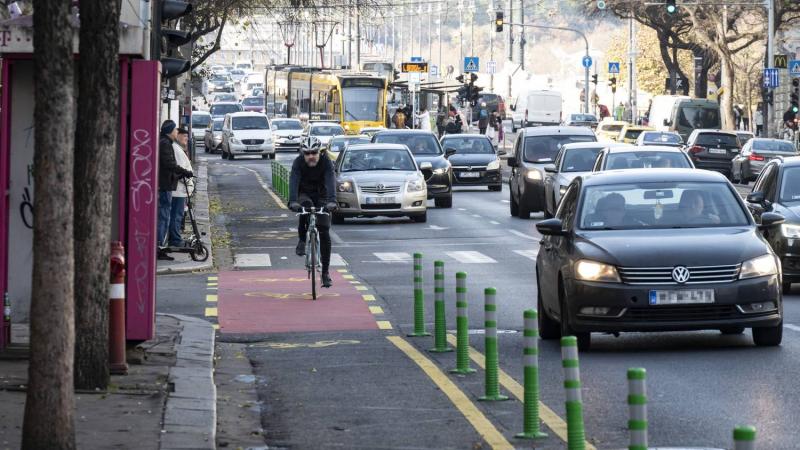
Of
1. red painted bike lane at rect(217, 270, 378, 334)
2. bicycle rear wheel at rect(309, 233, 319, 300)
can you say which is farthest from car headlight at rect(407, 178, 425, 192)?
bicycle rear wheel at rect(309, 233, 319, 300)

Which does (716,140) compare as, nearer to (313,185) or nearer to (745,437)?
(313,185)

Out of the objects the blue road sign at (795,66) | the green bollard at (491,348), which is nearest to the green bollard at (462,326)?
the green bollard at (491,348)

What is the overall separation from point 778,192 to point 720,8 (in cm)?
5409

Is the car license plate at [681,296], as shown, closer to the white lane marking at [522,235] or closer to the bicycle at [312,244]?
the bicycle at [312,244]

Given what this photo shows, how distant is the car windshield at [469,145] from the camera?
47125 mm

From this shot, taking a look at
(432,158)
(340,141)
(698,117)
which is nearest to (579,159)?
(432,158)

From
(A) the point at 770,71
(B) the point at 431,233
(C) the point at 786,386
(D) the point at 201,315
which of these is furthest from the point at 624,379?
(A) the point at 770,71

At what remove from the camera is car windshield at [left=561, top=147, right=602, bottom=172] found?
109 ft

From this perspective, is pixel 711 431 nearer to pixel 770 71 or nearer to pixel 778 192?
pixel 778 192

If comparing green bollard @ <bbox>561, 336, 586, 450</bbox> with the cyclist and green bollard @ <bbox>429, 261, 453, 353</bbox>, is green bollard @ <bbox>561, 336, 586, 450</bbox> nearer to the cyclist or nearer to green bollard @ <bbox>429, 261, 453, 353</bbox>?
green bollard @ <bbox>429, 261, 453, 353</bbox>

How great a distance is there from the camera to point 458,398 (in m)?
12.1

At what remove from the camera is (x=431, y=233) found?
3222cm

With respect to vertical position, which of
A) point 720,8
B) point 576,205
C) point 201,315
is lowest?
point 201,315

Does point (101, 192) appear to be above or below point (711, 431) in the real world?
above
